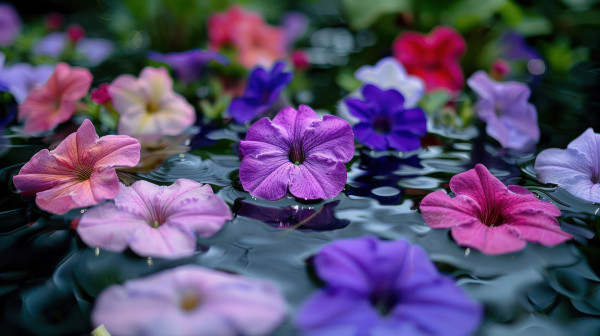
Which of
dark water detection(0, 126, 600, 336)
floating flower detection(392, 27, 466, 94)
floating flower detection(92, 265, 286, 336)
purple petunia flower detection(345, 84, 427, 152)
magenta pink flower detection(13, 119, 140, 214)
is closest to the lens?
floating flower detection(92, 265, 286, 336)

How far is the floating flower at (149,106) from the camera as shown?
116cm

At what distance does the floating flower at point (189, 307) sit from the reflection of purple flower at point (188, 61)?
1025 millimetres

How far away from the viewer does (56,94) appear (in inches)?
47.3

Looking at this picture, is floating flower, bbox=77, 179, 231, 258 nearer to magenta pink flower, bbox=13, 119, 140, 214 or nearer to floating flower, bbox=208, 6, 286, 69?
magenta pink flower, bbox=13, 119, 140, 214

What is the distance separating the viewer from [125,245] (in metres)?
0.74

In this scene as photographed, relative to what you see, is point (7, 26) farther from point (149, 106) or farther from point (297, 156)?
point (297, 156)

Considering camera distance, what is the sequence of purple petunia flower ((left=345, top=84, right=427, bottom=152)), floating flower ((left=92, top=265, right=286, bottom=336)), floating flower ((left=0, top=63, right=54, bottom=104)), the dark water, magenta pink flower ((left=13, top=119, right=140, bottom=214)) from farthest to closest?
floating flower ((left=0, top=63, right=54, bottom=104)) → purple petunia flower ((left=345, top=84, right=427, bottom=152)) → magenta pink flower ((left=13, top=119, right=140, bottom=214)) → the dark water → floating flower ((left=92, top=265, right=286, bottom=336))

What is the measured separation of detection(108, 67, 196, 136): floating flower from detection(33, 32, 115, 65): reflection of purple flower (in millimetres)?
795

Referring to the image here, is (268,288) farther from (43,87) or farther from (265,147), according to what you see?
(43,87)

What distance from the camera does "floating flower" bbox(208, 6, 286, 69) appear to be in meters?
1.71

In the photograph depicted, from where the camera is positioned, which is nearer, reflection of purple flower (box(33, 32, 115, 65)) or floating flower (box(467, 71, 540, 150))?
floating flower (box(467, 71, 540, 150))

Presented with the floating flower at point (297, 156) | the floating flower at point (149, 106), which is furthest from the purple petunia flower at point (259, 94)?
the floating flower at point (297, 156)

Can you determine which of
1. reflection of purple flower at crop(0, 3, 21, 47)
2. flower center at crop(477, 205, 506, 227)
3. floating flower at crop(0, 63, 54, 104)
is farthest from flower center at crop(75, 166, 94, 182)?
reflection of purple flower at crop(0, 3, 21, 47)

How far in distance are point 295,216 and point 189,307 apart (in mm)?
315
